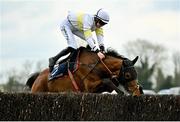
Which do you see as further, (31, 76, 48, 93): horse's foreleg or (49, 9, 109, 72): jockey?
(31, 76, 48, 93): horse's foreleg

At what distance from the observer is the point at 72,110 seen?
31.6ft

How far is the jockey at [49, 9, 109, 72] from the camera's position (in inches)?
448

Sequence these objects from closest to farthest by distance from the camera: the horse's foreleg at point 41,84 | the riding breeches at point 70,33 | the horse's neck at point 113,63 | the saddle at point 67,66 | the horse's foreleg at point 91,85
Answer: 1. the horse's foreleg at point 91,85
2. the horse's neck at point 113,63
3. the saddle at point 67,66
4. the riding breeches at point 70,33
5. the horse's foreleg at point 41,84

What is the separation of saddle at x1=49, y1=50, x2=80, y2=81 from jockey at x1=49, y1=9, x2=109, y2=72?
0.12 m

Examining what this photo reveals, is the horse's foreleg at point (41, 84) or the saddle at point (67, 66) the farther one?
the horse's foreleg at point (41, 84)

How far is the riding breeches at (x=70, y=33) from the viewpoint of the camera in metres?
11.8

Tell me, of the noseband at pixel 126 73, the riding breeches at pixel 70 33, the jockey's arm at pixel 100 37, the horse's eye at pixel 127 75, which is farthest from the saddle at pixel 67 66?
the horse's eye at pixel 127 75

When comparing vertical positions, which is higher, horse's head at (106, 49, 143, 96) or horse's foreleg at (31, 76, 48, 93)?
horse's head at (106, 49, 143, 96)

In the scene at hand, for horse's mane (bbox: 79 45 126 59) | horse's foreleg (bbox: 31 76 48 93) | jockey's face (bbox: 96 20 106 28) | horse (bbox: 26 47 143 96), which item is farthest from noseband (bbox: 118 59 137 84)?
horse's foreleg (bbox: 31 76 48 93)

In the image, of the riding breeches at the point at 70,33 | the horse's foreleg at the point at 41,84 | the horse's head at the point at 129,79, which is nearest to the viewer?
the horse's head at the point at 129,79

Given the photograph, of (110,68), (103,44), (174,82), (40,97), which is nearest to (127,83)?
(110,68)

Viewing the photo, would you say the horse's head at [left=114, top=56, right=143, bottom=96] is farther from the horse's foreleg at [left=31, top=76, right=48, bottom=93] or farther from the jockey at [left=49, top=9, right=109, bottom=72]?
the horse's foreleg at [left=31, top=76, right=48, bottom=93]

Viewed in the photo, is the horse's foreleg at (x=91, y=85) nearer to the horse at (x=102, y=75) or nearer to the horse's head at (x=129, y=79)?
the horse at (x=102, y=75)

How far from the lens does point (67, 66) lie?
38.1ft
